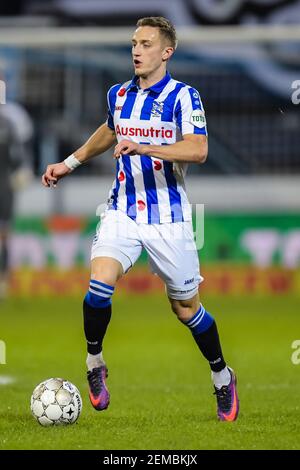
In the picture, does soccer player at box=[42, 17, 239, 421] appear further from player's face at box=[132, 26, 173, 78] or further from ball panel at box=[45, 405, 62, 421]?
ball panel at box=[45, 405, 62, 421]

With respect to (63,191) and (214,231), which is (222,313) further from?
(63,191)

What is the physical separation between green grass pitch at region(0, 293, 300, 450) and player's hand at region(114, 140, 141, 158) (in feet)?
4.91

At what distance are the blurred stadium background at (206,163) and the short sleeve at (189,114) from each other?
8174 millimetres

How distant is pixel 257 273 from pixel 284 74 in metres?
5.52

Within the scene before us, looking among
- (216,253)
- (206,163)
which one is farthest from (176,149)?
(206,163)

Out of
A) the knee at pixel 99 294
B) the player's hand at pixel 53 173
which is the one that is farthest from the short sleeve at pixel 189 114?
the knee at pixel 99 294

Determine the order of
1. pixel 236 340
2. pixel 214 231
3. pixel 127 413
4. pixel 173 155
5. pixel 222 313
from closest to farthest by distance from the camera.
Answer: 1. pixel 173 155
2. pixel 127 413
3. pixel 236 340
4. pixel 222 313
5. pixel 214 231

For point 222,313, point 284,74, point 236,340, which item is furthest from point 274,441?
point 284,74

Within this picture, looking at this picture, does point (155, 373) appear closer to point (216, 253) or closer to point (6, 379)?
point (6, 379)

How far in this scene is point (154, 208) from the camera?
20.3 ft

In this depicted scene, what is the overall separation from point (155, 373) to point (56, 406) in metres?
3.08

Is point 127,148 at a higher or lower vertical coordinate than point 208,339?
higher

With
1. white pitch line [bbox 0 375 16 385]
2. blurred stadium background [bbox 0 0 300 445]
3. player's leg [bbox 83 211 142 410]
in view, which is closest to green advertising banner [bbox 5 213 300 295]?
blurred stadium background [bbox 0 0 300 445]

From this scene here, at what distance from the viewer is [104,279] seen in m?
5.91
